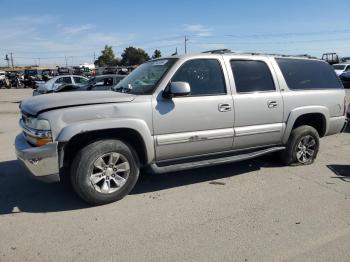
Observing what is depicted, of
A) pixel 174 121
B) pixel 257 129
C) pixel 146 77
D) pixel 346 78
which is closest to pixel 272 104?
pixel 257 129

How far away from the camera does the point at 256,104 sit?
538 cm

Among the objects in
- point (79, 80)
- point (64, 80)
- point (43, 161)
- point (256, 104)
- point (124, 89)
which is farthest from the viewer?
point (79, 80)

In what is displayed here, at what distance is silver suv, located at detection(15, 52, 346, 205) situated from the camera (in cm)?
422

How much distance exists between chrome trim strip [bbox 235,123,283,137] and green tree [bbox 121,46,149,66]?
93.1m

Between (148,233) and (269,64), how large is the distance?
3361mm

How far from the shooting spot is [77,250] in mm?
3416

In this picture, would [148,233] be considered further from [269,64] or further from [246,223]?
[269,64]

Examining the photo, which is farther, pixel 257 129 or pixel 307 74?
pixel 307 74

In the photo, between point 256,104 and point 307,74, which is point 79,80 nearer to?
point 307,74

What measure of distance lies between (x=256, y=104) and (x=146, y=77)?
5.36 ft

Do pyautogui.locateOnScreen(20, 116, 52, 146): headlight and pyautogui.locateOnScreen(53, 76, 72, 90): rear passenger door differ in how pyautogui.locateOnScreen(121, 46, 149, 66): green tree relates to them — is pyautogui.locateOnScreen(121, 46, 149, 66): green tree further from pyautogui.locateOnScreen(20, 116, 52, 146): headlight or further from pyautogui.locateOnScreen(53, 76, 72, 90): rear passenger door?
pyautogui.locateOnScreen(20, 116, 52, 146): headlight

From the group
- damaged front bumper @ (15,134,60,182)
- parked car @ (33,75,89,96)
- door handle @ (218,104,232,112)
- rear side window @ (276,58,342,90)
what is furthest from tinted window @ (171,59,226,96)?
parked car @ (33,75,89,96)

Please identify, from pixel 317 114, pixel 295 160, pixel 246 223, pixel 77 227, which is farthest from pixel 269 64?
pixel 77 227

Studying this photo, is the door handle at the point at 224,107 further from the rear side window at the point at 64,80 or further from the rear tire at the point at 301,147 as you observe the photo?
the rear side window at the point at 64,80
